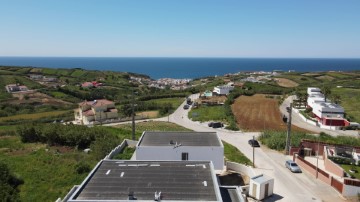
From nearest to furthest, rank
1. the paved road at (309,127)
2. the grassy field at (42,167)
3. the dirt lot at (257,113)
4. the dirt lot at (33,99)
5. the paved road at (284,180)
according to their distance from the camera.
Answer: the paved road at (284,180)
the grassy field at (42,167)
the paved road at (309,127)
the dirt lot at (257,113)
the dirt lot at (33,99)

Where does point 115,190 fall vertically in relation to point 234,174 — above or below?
above

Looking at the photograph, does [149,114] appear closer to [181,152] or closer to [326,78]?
[181,152]

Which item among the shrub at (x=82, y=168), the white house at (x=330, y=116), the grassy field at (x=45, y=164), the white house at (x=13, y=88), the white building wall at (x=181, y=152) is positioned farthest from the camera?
the white house at (x=13, y=88)

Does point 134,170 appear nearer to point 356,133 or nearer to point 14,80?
point 356,133

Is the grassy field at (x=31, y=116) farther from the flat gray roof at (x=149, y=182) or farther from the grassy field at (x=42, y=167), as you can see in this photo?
the flat gray roof at (x=149, y=182)

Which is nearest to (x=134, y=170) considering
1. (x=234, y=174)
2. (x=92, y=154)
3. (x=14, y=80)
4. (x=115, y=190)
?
(x=115, y=190)

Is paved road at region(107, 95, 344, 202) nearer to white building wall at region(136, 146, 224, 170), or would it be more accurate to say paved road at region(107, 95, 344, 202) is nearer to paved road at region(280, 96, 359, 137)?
white building wall at region(136, 146, 224, 170)

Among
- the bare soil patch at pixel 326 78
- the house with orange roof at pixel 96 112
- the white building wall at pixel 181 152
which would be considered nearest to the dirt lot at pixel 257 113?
the white building wall at pixel 181 152
